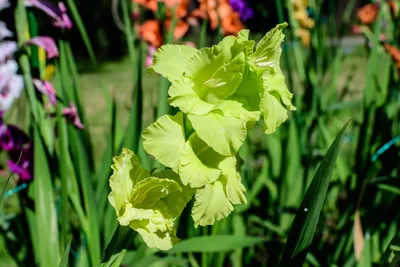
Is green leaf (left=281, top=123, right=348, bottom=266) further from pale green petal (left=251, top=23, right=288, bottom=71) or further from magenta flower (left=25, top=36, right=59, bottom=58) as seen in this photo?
magenta flower (left=25, top=36, right=59, bottom=58)

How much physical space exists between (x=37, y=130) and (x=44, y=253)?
207 mm

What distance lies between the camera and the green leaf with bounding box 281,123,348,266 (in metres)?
0.62

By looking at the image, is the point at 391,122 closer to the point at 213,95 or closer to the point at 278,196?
the point at 278,196

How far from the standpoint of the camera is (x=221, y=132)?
509 mm

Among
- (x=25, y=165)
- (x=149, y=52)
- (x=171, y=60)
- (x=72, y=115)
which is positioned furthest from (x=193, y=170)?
(x=149, y=52)

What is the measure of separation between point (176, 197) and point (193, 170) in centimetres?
5

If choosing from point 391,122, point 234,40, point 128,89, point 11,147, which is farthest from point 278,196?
point 128,89

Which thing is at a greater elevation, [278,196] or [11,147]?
[11,147]

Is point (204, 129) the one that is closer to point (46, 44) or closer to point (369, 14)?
point (46, 44)

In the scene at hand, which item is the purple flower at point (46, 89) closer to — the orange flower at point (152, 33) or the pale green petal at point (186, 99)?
the orange flower at point (152, 33)

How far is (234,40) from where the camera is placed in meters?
0.55

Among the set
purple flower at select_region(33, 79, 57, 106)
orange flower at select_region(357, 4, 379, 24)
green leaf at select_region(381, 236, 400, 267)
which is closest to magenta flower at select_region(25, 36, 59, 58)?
purple flower at select_region(33, 79, 57, 106)

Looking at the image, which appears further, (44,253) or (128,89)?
(128,89)

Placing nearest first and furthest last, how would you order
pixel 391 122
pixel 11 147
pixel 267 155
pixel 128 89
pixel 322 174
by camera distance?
pixel 322 174
pixel 11 147
pixel 391 122
pixel 267 155
pixel 128 89
